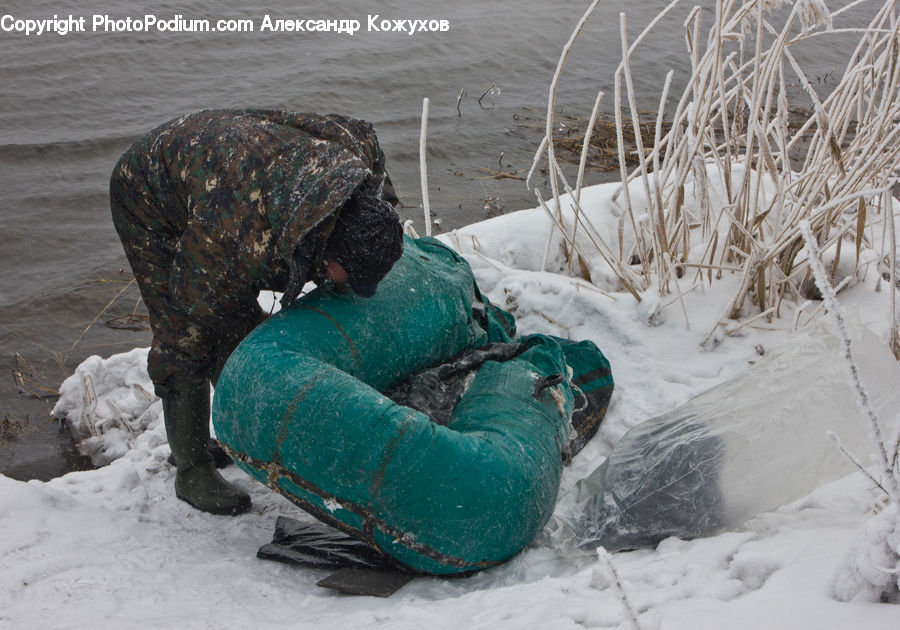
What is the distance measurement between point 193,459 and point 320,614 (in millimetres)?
879

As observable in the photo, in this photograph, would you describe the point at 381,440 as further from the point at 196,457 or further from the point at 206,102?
the point at 206,102

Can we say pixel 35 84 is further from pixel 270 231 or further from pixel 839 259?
pixel 839 259

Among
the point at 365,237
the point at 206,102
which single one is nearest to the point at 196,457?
the point at 365,237

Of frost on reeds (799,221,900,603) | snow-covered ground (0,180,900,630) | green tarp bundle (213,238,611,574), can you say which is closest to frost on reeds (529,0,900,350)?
snow-covered ground (0,180,900,630)

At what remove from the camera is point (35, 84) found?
7070 millimetres

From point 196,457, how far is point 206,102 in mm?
5186

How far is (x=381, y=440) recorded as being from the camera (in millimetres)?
1950

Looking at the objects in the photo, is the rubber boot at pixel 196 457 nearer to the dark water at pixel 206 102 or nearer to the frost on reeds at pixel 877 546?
the dark water at pixel 206 102

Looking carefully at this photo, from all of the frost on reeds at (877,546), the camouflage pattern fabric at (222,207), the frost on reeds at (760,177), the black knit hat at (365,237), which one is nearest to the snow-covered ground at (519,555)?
the frost on reeds at (877,546)

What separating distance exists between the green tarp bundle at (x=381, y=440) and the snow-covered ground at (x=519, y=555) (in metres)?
0.15

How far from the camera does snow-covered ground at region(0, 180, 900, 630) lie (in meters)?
1.54

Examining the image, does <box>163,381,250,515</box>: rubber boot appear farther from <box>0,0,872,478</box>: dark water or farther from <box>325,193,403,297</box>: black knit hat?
<box>0,0,872,478</box>: dark water

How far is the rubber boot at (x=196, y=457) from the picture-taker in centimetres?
246

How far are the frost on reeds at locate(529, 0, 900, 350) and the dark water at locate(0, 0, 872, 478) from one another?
2.29 m
